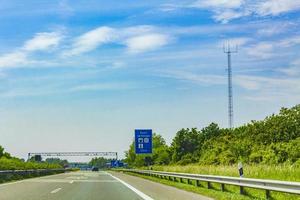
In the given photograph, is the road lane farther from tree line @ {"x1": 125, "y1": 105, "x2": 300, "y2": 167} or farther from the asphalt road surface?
tree line @ {"x1": 125, "y1": 105, "x2": 300, "y2": 167}

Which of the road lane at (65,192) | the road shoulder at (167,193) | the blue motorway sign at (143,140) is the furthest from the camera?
the blue motorway sign at (143,140)

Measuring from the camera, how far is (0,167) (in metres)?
36.1

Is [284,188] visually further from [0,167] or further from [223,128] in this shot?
[223,128]

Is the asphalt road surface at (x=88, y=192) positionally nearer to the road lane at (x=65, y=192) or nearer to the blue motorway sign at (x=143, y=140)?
the road lane at (x=65, y=192)

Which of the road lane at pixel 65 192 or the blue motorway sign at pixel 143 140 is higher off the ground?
the blue motorway sign at pixel 143 140

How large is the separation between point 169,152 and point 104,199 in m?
106

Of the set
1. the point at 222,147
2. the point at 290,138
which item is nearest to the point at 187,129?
the point at 222,147

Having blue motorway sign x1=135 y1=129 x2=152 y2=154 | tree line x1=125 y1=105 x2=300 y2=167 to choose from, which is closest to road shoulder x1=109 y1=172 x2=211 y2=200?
tree line x1=125 y1=105 x2=300 y2=167

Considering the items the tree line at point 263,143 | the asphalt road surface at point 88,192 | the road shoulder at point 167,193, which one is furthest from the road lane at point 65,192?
the tree line at point 263,143

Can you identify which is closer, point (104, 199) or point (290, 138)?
point (104, 199)

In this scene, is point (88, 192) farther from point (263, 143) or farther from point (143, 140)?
point (263, 143)

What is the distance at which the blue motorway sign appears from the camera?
50656 mm

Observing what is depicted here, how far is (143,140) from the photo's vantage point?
50906 mm

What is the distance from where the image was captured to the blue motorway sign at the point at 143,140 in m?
50.7
